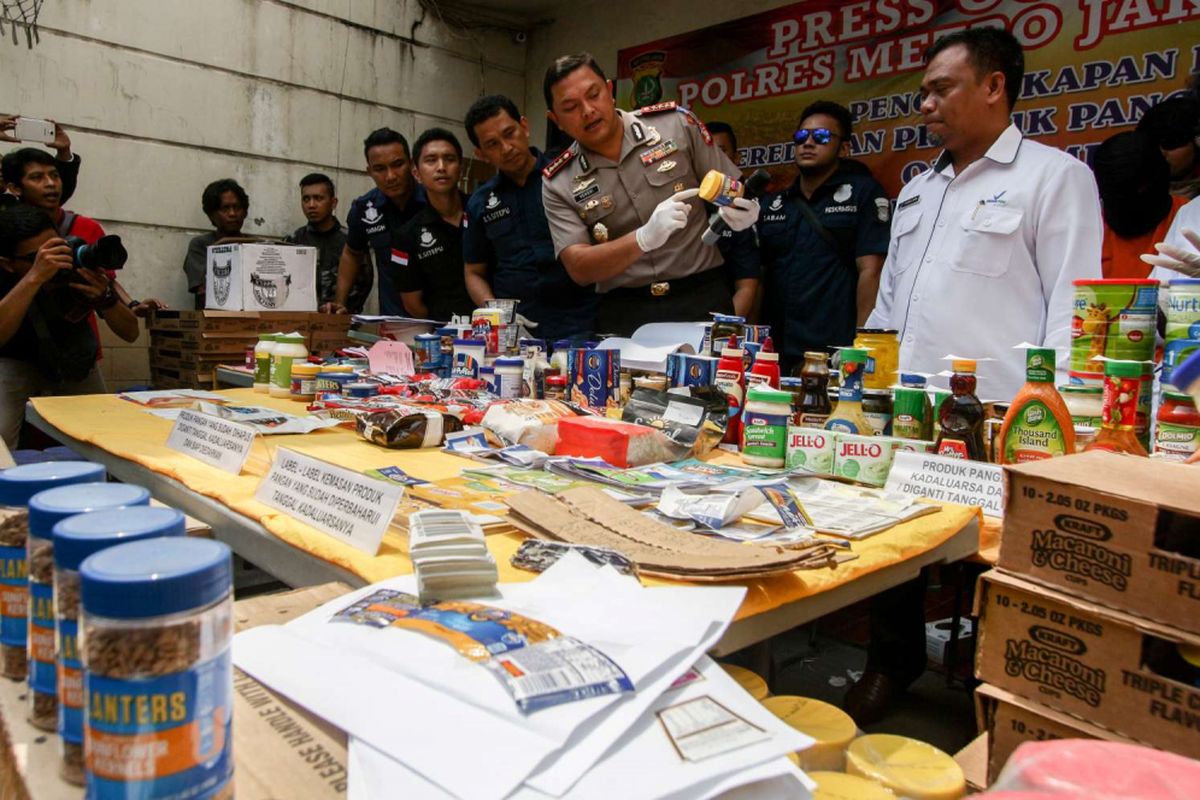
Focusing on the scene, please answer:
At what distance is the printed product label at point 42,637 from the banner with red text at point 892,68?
4.11m

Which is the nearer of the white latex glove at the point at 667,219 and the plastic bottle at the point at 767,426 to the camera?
the plastic bottle at the point at 767,426

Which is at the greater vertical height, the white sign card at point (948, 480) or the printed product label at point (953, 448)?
the printed product label at point (953, 448)

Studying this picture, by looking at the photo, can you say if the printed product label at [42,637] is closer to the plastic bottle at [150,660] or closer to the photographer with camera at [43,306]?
the plastic bottle at [150,660]

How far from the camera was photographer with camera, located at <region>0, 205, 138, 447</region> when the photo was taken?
2961mm

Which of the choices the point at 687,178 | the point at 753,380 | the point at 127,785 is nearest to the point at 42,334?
the point at 687,178

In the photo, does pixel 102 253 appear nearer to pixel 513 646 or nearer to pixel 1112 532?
pixel 513 646

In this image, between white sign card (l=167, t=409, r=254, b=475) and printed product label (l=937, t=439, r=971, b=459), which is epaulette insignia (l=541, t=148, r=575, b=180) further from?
printed product label (l=937, t=439, r=971, b=459)

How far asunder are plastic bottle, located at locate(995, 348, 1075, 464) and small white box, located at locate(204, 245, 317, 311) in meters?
3.37

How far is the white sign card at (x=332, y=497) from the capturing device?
1.03 m

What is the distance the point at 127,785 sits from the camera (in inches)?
19.1

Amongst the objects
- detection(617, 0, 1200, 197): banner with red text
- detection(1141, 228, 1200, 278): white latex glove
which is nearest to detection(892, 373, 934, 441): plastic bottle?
detection(1141, 228, 1200, 278): white latex glove

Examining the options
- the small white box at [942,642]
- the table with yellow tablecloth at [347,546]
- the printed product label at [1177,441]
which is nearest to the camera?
the table with yellow tablecloth at [347,546]

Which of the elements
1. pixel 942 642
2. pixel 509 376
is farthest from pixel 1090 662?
Result: pixel 942 642

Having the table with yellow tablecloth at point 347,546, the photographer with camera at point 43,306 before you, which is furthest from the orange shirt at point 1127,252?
Result: the photographer with camera at point 43,306
